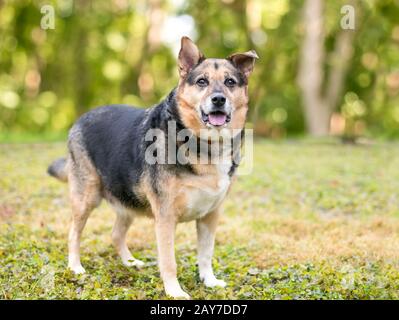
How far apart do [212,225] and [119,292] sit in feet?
3.76

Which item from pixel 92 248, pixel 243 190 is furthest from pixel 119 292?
pixel 243 190

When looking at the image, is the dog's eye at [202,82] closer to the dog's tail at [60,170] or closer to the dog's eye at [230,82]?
the dog's eye at [230,82]

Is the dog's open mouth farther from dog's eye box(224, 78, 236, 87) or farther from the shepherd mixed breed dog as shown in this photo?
dog's eye box(224, 78, 236, 87)

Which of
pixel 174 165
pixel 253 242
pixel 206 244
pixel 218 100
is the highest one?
pixel 218 100

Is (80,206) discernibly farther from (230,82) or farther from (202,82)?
(230,82)

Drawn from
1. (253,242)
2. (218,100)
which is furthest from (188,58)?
(253,242)

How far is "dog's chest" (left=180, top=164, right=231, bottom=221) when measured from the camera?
17.9ft

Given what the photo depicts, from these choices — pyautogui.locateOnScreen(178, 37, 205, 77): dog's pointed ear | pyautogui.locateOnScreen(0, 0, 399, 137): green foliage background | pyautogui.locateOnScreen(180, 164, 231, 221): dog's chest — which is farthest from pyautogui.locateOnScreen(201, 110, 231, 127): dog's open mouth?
pyautogui.locateOnScreen(0, 0, 399, 137): green foliage background

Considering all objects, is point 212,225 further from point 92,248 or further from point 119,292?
point 92,248

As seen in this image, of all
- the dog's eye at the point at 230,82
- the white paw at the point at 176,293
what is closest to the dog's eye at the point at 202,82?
the dog's eye at the point at 230,82

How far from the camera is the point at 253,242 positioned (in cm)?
759

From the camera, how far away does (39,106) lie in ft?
88.4

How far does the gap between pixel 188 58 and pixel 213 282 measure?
2208 millimetres

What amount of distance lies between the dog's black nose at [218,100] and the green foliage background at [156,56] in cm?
1816
